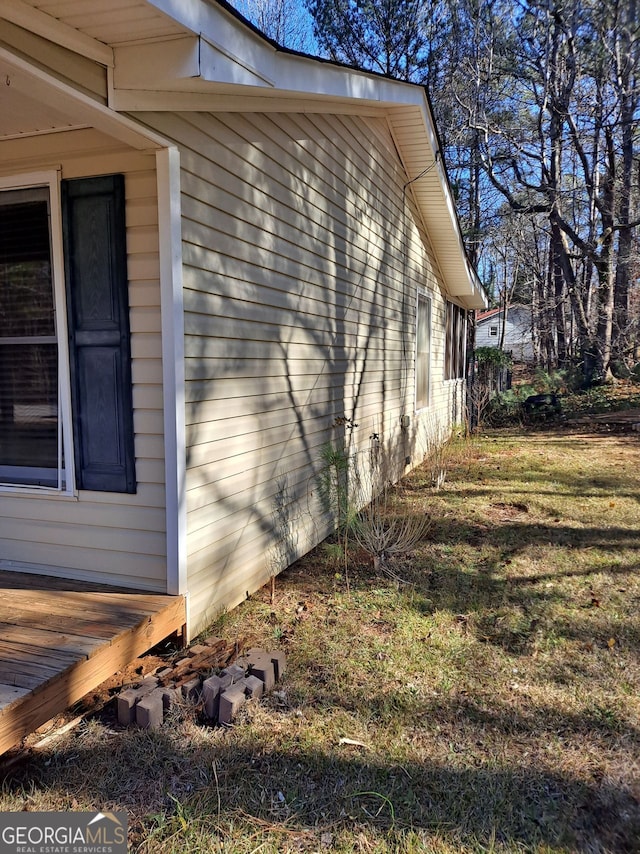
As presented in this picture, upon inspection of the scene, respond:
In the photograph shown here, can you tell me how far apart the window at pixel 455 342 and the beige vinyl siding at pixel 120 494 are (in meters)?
8.28

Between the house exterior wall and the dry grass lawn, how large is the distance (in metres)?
0.56

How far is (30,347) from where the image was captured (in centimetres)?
323

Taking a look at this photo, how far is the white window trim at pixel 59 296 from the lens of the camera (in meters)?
3.00

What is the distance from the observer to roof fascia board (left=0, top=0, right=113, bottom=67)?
2.04 metres

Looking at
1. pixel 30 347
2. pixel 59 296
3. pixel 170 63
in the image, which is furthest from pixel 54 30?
pixel 30 347

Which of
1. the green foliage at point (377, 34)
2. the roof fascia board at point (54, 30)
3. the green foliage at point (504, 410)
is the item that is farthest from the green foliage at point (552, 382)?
the roof fascia board at point (54, 30)

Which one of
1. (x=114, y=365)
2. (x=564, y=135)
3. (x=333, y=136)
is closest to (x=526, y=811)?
(x=114, y=365)

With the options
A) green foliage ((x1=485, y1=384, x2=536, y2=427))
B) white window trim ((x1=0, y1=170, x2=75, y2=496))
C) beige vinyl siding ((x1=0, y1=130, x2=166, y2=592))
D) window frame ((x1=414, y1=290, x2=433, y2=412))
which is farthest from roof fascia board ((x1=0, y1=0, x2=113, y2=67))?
green foliage ((x1=485, y1=384, x2=536, y2=427))

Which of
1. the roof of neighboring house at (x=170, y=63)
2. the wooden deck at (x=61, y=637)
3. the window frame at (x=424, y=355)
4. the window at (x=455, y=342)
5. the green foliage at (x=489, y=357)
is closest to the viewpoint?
the wooden deck at (x=61, y=637)

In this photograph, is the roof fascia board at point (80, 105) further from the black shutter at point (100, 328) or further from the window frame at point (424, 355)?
the window frame at point (424, 355)

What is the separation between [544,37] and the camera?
13.9 m

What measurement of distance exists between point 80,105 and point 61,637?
2.26 metres

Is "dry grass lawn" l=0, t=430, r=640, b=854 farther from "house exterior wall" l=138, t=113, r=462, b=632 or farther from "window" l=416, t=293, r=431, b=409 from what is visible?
"window" l=416, t=293, r=431, b=409

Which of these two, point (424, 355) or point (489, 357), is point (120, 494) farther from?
point (489, 357)
